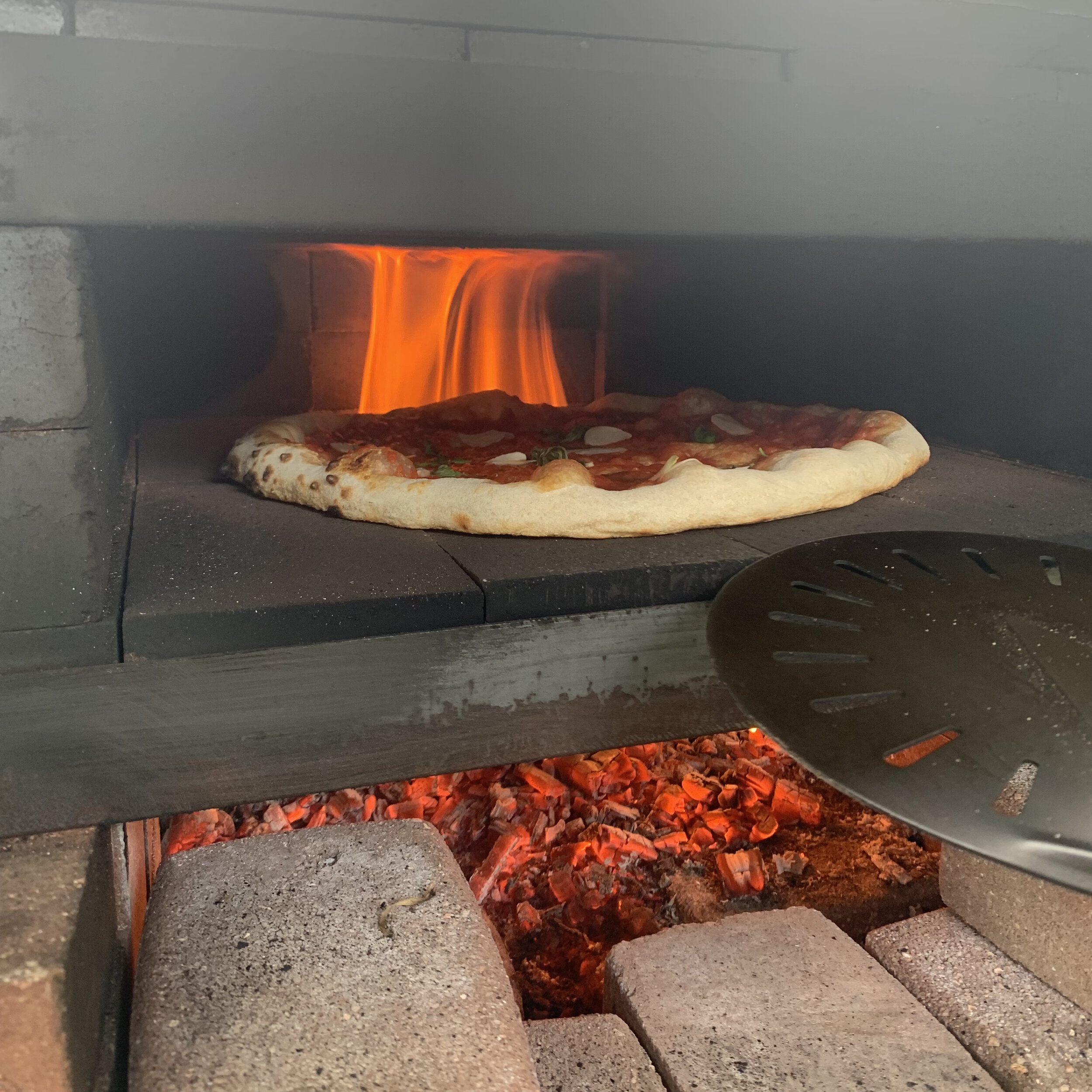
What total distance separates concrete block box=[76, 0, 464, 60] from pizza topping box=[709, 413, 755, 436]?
1351 mm

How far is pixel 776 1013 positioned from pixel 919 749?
1.52ft

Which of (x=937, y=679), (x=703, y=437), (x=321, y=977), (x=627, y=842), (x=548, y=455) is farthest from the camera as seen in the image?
(x=703, y=437)

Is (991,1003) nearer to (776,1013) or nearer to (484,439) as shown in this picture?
(776,1013)

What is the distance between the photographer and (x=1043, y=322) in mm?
2781

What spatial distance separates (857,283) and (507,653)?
2.33m

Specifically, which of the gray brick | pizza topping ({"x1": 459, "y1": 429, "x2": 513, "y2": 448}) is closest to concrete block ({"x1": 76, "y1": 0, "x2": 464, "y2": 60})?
the gray brick

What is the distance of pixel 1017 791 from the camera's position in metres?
1.17

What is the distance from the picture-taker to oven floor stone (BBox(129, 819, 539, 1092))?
1.12 metres

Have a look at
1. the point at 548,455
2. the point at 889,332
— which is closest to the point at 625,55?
the point at 548,455

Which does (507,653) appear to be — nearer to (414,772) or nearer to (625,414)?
(414,772)

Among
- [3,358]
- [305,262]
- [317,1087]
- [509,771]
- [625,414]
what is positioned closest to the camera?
[317,1087]

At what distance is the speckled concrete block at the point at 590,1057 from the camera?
130cm

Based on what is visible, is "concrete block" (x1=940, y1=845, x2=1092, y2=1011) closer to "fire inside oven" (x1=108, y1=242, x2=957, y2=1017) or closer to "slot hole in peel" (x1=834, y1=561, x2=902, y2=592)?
"fire inside oven" (x1=108, y1=242, x2=957, y2=1017)

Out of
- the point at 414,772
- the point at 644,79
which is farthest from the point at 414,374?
the point at 414,772
